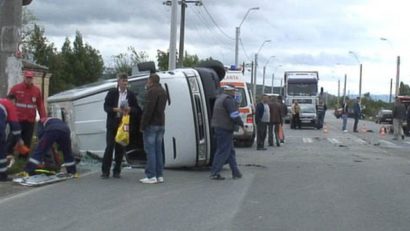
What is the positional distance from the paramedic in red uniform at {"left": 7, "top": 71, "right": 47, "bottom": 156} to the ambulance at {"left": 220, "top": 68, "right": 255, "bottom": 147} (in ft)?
30.3

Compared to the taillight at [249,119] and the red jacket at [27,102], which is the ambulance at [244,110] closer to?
the taillight at [249,119]

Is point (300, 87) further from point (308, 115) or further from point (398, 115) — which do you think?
point (398, 115)

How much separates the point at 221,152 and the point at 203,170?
1373mm

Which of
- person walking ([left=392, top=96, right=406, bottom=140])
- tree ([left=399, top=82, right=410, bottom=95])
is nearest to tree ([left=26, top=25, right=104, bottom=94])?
person walking ([left=392, top=96, right=406, bottom=140])

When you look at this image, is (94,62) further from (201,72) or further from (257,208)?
(257,208)

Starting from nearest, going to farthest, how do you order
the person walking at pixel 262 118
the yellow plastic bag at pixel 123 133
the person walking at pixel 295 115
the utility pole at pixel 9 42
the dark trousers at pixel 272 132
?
1. the yellow plastic bag at pixel 123 133
2. the utility pole at pixel 9 42
3. the person walking at pixel 262 118
4. the dark trousers at pixel 272 132
5. the person walking at pixel 295 115

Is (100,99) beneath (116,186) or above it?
above

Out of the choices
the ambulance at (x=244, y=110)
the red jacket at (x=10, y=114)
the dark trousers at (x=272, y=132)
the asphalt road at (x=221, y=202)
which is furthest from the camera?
the dark trousers at (x=272, y=132)

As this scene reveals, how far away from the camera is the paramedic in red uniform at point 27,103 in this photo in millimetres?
11188

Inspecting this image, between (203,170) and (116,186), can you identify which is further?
(203,170)

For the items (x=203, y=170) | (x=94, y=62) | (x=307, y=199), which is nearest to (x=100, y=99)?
(x=203, y=170)

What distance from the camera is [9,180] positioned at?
404 inches

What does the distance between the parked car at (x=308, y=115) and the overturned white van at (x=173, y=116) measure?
24.4 metres

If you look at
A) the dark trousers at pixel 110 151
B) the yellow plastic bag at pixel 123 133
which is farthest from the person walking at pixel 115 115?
the yellow plastic bag at pixel 123 133
